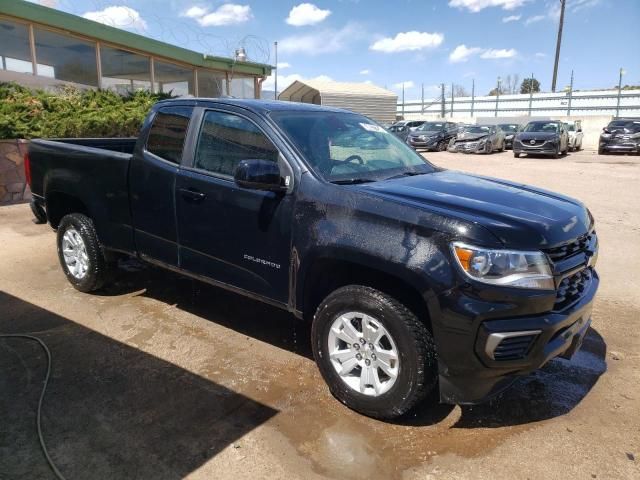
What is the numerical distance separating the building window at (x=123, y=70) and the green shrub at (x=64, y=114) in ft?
10.3

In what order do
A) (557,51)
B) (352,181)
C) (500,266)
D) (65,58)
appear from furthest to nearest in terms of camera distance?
(557,51) → (65,58) → (352,181) → (500,266)

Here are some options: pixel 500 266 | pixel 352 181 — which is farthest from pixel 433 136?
pixel 500 266

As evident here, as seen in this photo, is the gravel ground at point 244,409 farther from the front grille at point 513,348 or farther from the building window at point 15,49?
the building window at point 15,49

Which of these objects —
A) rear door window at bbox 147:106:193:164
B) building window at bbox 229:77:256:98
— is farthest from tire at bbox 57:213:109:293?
building window at bbox 229:77:256:98

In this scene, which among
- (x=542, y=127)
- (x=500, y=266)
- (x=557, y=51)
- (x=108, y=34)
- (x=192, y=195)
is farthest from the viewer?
(x=557, y=51)

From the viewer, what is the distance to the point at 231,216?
3.62 m

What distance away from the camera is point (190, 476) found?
2.60 m

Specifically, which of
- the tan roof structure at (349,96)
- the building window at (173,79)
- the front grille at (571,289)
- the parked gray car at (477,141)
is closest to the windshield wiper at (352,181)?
the front grille at (571,289)

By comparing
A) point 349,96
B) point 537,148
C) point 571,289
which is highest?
point 349,96

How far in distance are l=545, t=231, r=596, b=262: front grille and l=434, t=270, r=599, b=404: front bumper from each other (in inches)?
10.5

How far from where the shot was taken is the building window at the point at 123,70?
16672 millimetres

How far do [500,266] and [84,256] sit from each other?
3939 millimetres

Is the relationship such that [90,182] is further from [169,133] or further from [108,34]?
[108,34]

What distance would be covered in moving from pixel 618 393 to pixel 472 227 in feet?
5.93
